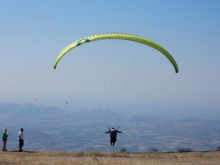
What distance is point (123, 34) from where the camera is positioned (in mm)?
26641

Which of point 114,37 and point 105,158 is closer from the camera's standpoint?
point 114,37

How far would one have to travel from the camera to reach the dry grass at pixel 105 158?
80.5 ft

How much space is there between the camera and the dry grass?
2453cm

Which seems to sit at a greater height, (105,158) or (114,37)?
(114,37)

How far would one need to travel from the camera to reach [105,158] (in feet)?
88.4

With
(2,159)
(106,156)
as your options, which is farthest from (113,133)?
(2,159)

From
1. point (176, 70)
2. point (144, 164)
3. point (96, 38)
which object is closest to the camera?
point (144, 164)

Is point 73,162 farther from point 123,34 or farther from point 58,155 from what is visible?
point 123,34

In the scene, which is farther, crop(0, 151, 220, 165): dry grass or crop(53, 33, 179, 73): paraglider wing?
crop(53, 33, 179, 73): paraglider wing

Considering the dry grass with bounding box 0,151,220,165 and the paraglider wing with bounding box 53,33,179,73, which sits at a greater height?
the paraglider wing with bounding box 53,33,179,73

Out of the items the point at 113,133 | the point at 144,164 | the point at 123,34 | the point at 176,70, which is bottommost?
the point at 144,164

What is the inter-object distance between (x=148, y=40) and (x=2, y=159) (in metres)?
15.4

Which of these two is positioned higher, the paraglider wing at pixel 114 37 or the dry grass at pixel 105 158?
the paraglider wing at pixel 114 37

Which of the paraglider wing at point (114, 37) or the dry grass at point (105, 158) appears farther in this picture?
the paraglider wing at point (114, 37)
